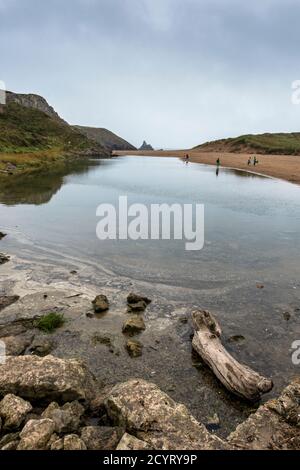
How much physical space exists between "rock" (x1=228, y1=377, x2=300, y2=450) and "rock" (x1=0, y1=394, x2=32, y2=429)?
4.60 m

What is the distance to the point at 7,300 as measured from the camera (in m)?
15.3

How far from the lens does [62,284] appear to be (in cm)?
1717

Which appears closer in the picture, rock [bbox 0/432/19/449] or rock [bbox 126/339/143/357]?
rock [bbox 0/432/19/449]

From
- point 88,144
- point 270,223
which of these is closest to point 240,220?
point 270,223

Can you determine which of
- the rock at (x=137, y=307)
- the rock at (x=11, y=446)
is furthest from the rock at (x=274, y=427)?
the rock at (x=137, y=307)

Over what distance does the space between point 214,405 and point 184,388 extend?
1047 millimetres

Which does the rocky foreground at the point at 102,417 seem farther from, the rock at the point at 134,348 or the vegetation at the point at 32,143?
the vegetation at the point at 32,143

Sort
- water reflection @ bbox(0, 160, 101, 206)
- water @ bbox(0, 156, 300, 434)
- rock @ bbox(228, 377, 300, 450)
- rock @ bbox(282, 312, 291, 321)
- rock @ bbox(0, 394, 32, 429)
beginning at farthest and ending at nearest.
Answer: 1. water reflection @ bbox(0, 160, 101, 206)
2. rock @ bbox(282, 312, 291, 321)
3. water @ bbox(0, 156, 300, 434)
4. rock @ bbox(0, 394, 32, 429)
5. rock @ bbox(228, 377, 300, 450)

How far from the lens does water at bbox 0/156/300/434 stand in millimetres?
12828

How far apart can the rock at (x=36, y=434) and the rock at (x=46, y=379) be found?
165cm

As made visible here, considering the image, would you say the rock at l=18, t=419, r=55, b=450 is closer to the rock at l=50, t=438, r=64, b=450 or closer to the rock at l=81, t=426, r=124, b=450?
the rock at l=50, t=438, r=64, b=450

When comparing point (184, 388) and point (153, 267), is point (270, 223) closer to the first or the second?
point (153, 267)

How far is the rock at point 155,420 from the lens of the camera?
7.32 meters

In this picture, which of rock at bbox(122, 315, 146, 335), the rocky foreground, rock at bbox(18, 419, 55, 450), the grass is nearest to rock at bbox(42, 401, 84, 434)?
the rocky foreground
